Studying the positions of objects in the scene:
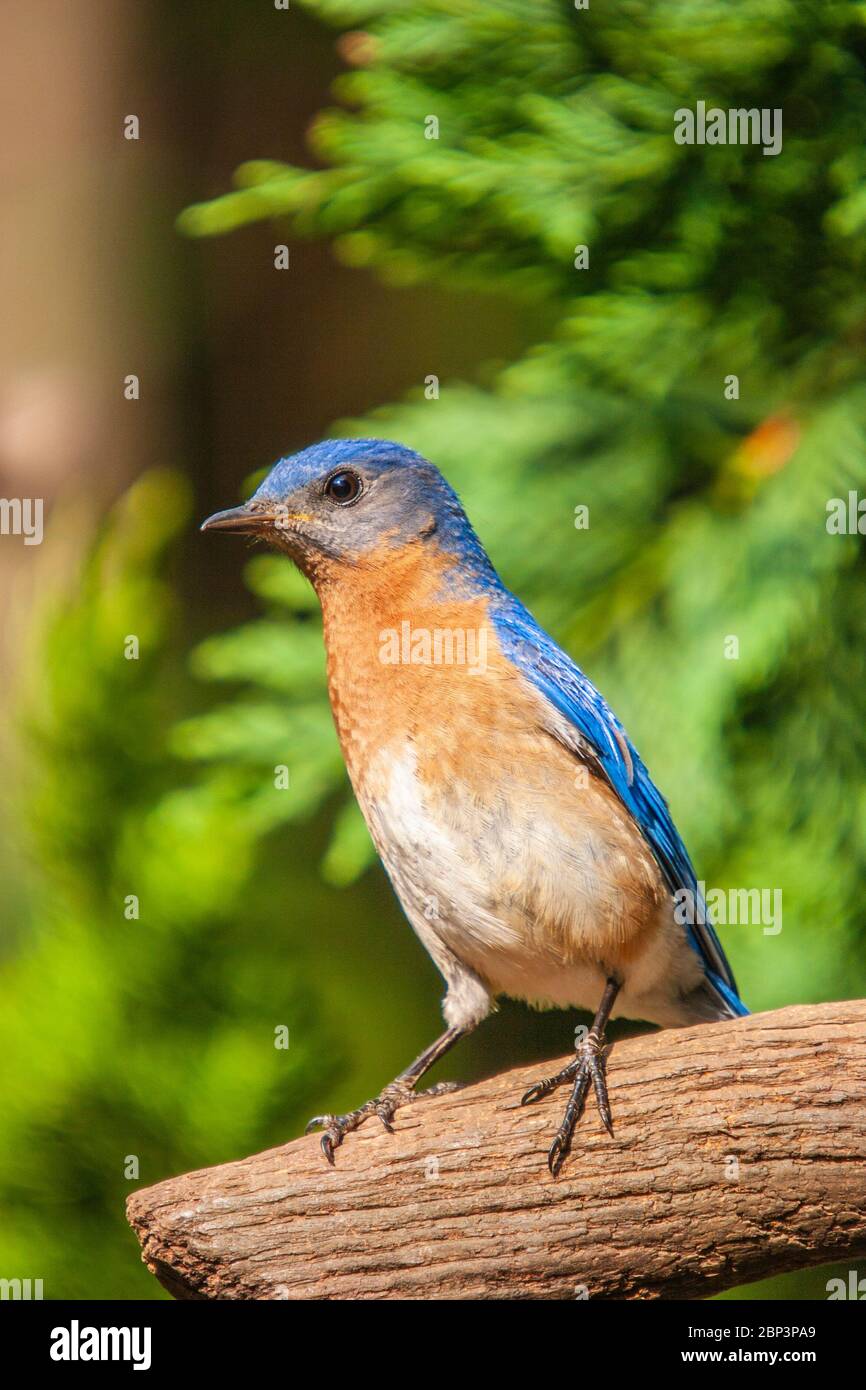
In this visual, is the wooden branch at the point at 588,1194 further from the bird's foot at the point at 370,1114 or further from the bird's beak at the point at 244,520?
the bird's beak at the point at 244,520

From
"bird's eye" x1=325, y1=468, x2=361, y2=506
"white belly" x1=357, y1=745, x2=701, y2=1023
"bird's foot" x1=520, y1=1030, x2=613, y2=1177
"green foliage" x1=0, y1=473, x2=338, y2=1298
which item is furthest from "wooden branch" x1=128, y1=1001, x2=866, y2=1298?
"bird's eye" x1=325, y1=468, x2=361, y2=506

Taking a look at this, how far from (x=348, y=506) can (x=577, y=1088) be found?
1.21m

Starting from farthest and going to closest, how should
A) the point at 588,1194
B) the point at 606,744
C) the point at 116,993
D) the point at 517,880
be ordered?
the point at 116,993 < the point at 606,744 < the point at 517,880 < the point at 588,1194

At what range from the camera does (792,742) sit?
9.86 ft

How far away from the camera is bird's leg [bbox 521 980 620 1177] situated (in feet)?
7.60

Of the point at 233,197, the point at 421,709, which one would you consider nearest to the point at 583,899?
the point at 421,709

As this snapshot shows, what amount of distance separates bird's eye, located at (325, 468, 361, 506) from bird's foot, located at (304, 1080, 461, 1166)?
1.16 metres

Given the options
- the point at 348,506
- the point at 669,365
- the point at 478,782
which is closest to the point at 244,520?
the point at 348,506

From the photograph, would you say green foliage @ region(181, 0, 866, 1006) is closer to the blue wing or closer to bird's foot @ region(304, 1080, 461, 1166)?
the blue wing

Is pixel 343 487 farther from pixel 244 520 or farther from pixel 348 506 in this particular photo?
pixel 244 520

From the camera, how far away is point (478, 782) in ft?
8.34

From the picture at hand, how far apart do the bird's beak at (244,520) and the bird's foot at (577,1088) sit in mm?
1169

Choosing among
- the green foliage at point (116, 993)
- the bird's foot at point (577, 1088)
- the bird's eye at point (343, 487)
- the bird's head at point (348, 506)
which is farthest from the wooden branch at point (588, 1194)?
the bird's eye at point (343, 487)

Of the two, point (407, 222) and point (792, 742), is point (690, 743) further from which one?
point (407, 222)
